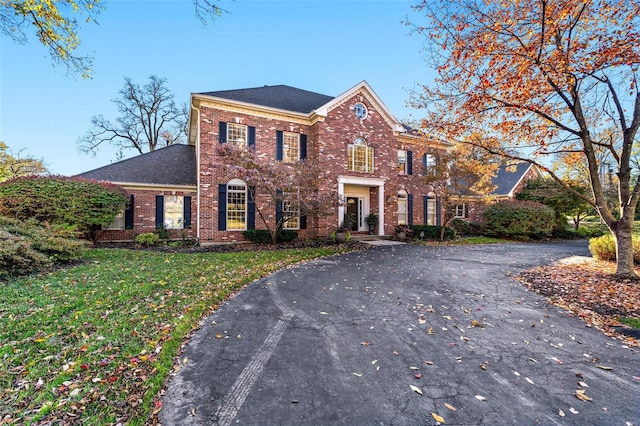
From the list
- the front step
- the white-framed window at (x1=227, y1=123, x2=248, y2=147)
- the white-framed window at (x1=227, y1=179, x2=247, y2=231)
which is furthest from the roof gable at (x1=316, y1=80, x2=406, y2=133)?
the front step

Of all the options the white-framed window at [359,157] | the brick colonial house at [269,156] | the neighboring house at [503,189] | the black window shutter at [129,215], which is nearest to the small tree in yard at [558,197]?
the neighboring house at [503,189]

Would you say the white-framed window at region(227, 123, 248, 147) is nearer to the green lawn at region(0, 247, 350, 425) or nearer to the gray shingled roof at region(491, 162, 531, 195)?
the green lawn at region(0, 247, 350, 425)

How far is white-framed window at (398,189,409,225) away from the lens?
56.1ft

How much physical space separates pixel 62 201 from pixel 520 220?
23824mm

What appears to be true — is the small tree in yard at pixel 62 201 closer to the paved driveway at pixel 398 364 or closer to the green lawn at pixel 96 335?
the green lawn at pixel 96 335

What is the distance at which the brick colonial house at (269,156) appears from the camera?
496 inches

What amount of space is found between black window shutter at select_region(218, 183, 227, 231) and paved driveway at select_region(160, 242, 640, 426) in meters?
8.11

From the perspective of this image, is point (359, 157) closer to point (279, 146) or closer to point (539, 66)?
point (279, 146)

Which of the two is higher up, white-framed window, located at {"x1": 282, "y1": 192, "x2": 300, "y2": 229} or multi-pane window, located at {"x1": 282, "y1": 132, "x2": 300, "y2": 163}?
multi-pane window, located at {"x1": 282, "y1": 132, "x2": 300, "y2": 163}

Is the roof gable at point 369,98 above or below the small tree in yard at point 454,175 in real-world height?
above

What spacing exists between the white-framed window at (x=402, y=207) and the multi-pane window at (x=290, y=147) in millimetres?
7230

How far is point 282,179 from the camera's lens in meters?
11.4

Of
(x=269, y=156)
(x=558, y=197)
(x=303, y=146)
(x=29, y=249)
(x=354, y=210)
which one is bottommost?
(x=29, y=249)

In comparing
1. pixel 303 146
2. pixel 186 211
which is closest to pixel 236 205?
pixel 186 211
